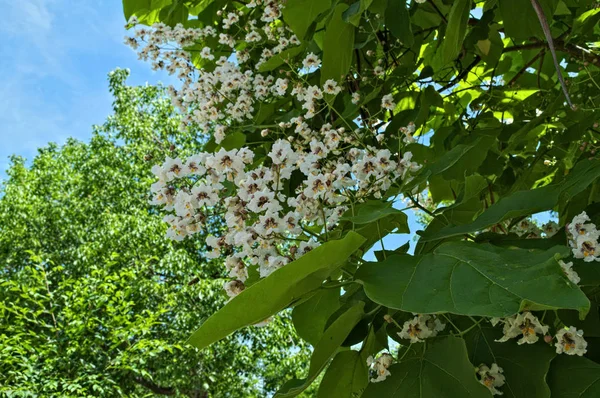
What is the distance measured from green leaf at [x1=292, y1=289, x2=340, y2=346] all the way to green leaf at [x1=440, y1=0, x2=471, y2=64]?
1.58 ft

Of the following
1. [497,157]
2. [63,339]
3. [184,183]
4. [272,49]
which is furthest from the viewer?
[63,339]

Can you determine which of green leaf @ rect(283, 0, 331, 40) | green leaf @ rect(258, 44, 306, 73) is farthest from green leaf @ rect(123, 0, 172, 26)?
green leaf @ rect(283, 0, 331, 40)

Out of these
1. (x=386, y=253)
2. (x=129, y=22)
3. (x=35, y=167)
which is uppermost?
(x=35, y=167)

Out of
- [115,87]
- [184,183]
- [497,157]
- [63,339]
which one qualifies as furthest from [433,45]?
[115,87]

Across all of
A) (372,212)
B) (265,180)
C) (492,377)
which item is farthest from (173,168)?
(492,377)

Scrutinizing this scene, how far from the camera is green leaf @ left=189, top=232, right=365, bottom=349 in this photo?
595mm

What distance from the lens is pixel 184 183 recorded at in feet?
3.03

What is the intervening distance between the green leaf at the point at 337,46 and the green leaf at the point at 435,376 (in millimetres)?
590

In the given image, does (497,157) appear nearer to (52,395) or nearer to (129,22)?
(129,22)

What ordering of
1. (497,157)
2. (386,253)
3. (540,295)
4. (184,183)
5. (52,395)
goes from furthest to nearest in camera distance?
1. (52,395)
2. (497,157)
3. (184,183)
4. (386,253)
5. (540,295)

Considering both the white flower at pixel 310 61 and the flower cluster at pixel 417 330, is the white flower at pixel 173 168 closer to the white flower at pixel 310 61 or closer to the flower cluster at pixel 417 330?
the flower cluster at pixel 417 330

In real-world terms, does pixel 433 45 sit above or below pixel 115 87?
below

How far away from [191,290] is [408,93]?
355 inches

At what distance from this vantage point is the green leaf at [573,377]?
2.30 feet
